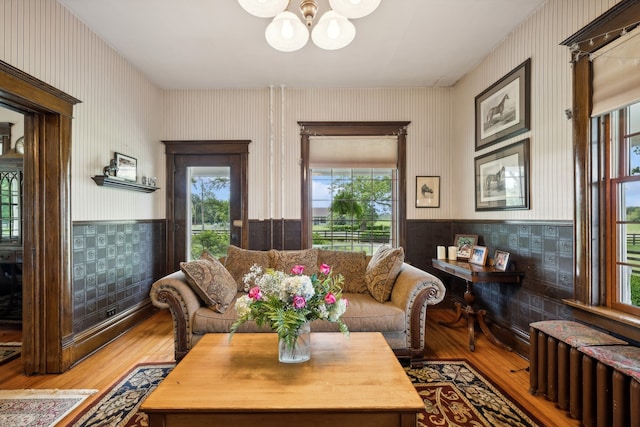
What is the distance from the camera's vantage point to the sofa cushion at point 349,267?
3.21m

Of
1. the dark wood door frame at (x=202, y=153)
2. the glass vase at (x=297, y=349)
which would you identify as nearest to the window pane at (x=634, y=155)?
the glass vase at (x=297, y=349)

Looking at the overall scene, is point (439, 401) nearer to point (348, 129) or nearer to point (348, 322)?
point (348, 322)

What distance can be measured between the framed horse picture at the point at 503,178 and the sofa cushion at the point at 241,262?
2.53m

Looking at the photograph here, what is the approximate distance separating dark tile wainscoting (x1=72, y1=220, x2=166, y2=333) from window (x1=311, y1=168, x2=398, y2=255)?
2.17 m

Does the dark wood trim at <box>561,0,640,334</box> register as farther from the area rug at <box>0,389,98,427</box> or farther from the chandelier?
the area rug at <box>0,389,98,427</box>

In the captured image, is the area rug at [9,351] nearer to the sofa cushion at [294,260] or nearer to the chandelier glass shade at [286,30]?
the sofa cushion at [294,260]

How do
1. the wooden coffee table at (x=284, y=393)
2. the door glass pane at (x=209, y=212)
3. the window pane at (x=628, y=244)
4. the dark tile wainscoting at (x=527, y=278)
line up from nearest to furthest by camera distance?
1. the wooden coffee table at (x=284, y=393)
2. the window pane at (x=628, y=244)
3. the dark tile wainscoting at (x=527, y=278)
4. the door glass pane at (x=209, y=212)

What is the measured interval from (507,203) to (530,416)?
1.91 metres

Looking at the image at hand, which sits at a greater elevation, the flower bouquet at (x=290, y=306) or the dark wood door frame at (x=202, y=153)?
the dark wood door frame at (x=202, y=153)

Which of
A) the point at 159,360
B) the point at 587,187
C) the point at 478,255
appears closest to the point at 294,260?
the point at 159,360

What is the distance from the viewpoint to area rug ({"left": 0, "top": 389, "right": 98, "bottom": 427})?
6.34 ft

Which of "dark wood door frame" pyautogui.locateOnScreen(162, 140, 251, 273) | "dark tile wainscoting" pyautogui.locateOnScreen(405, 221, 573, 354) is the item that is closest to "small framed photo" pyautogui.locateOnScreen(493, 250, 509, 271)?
"dark tile wainscoting" pyautogui.locateOnScreen(405, 221, 573, 354)

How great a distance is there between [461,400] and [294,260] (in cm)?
188

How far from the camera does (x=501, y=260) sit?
3.04 m
